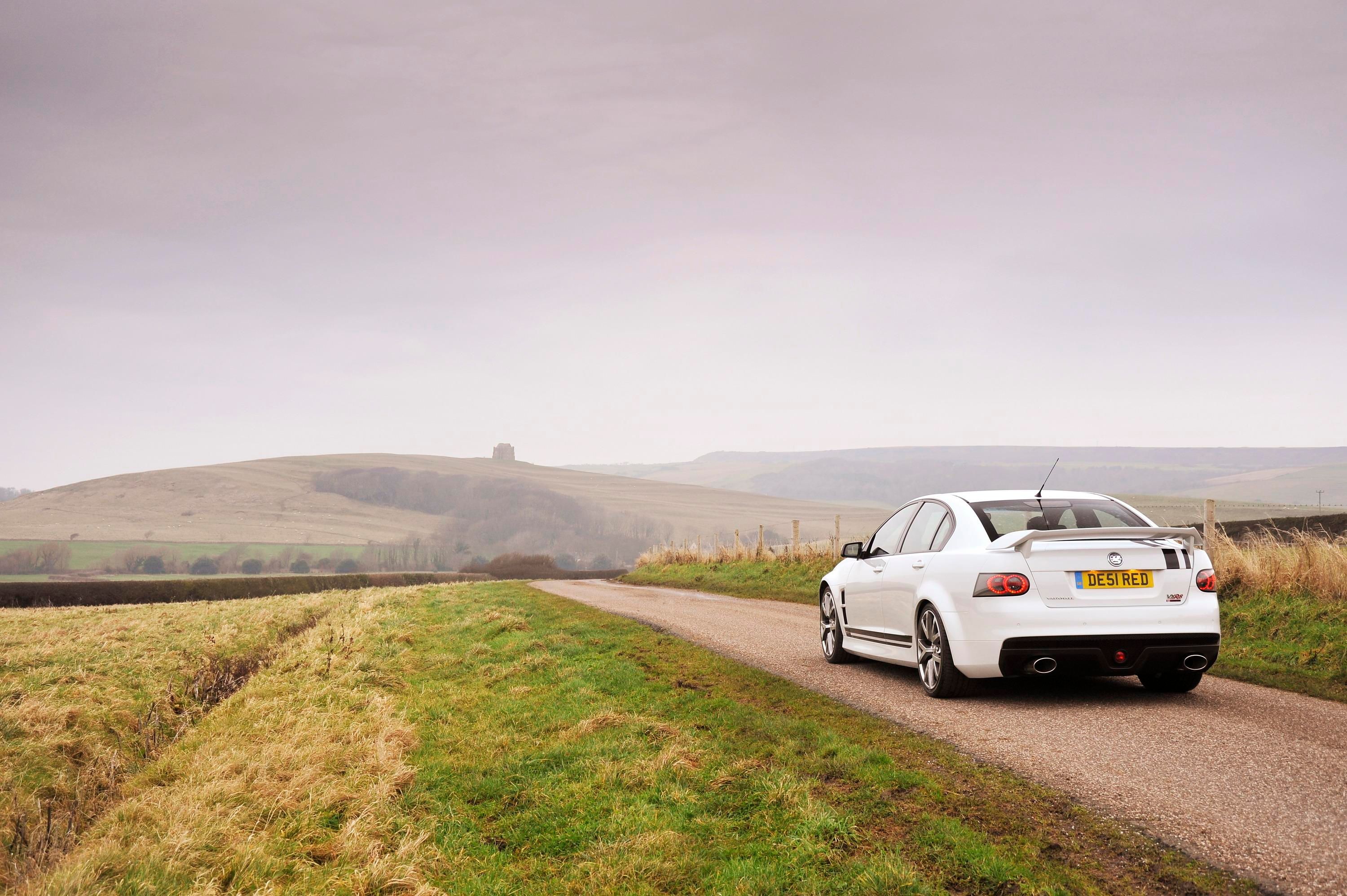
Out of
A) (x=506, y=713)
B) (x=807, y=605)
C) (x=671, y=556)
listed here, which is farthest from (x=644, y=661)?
(x=671, y=556)

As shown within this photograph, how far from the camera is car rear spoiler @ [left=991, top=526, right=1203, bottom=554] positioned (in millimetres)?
7324

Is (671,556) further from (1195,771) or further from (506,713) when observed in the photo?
(1195,771)

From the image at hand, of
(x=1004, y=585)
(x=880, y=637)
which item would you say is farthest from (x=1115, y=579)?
(x=880, y=637)

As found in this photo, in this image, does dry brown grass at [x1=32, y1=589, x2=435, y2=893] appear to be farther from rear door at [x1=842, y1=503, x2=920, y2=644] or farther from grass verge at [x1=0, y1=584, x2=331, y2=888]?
rear door at [x1=842, y1=503, x2=920, y2=644]

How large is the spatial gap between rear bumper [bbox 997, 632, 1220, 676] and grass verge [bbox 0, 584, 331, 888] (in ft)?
23.7

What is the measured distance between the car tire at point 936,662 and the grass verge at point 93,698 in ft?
22.8

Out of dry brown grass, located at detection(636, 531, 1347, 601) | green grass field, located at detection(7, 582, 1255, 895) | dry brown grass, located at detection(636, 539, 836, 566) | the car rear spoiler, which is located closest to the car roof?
the car rear spoiler

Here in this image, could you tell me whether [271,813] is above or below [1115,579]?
below

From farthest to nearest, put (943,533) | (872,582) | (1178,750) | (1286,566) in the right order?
(1286,566) → (872,582) → (943,533) → (1178,750)

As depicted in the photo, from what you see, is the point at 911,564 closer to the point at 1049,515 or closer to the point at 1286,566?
the point at 1049,515

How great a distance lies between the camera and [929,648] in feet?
27.0

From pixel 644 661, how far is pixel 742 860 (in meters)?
6.73

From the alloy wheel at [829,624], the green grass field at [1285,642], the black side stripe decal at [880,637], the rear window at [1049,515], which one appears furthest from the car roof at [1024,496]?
the green grass field at [1285,642]

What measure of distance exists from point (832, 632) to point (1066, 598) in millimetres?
3924
